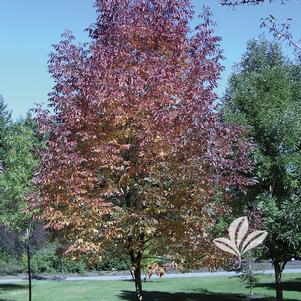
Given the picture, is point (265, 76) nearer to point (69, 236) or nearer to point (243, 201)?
point (243, 201)

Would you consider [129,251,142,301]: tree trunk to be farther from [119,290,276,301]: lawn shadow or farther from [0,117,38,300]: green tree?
[0,117,38,300]: green tree

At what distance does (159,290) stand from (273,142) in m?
9.57

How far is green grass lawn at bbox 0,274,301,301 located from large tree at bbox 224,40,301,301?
4543 millimetres

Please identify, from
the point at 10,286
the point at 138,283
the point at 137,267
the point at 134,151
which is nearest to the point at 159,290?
the point at 10,286

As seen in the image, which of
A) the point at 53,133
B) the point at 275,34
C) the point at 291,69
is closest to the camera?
the point at 275,34

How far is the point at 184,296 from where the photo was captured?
17.6 metres

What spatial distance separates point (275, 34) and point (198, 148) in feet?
8.16

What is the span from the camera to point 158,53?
27.7 feet

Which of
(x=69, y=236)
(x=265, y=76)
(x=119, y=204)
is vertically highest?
(x=265, y=76)

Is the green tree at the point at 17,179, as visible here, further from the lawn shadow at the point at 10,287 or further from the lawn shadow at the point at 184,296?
the lawn shadow at the point at 10,287

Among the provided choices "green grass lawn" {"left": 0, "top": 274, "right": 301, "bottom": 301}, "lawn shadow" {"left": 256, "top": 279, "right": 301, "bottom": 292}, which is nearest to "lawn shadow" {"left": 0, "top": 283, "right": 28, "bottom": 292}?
"green grass lawn" {"left": 0, "top": 274, "right": 301, "bottom": 301}

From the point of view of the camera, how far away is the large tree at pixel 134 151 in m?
7.42

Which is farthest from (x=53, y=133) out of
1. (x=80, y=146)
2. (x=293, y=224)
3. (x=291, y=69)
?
(x=291, y=69)

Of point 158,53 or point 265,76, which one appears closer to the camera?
point 158,53
